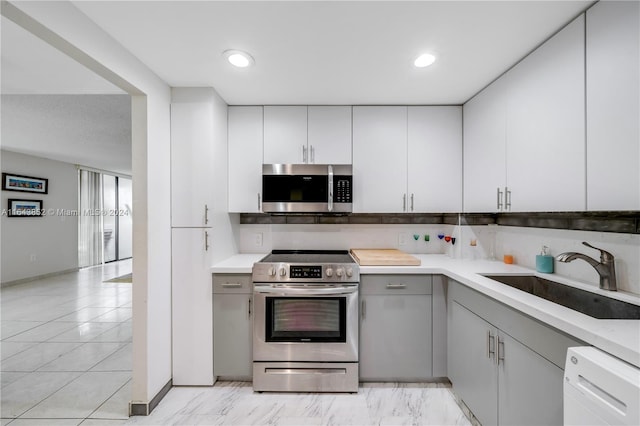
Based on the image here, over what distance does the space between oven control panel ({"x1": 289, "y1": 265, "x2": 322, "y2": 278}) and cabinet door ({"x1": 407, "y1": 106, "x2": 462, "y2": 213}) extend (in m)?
1.03

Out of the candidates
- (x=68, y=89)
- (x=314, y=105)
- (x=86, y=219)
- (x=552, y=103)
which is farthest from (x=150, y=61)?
(x=86, y=219)

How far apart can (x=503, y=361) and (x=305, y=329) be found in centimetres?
126

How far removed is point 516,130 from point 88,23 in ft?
8.13

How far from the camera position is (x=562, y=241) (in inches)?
68.8

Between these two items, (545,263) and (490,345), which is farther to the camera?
(545,263)

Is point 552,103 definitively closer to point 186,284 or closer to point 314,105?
point 314,105

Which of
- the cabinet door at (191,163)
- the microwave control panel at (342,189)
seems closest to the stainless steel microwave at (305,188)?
the microwave control panel at (342,189)

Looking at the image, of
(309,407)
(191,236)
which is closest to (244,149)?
(191,236)

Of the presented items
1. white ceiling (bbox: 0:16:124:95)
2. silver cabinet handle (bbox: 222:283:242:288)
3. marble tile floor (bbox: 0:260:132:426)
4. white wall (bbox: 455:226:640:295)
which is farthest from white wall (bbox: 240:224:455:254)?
white ceiling (bbox: 0:16:124:95)

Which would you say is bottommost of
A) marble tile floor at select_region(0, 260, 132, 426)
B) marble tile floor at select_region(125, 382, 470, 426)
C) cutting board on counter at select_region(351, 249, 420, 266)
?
marble tile floor at select_region(125, 382, 470, 426)

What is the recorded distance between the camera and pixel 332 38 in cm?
148

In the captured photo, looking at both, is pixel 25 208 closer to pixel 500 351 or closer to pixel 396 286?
pixel 396 286

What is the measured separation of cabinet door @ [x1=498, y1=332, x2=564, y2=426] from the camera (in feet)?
3.62

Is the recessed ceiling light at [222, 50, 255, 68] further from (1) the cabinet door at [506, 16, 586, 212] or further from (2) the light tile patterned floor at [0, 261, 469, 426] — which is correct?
(2) the light tile patterned floor at [0, 261, 469, 426]
